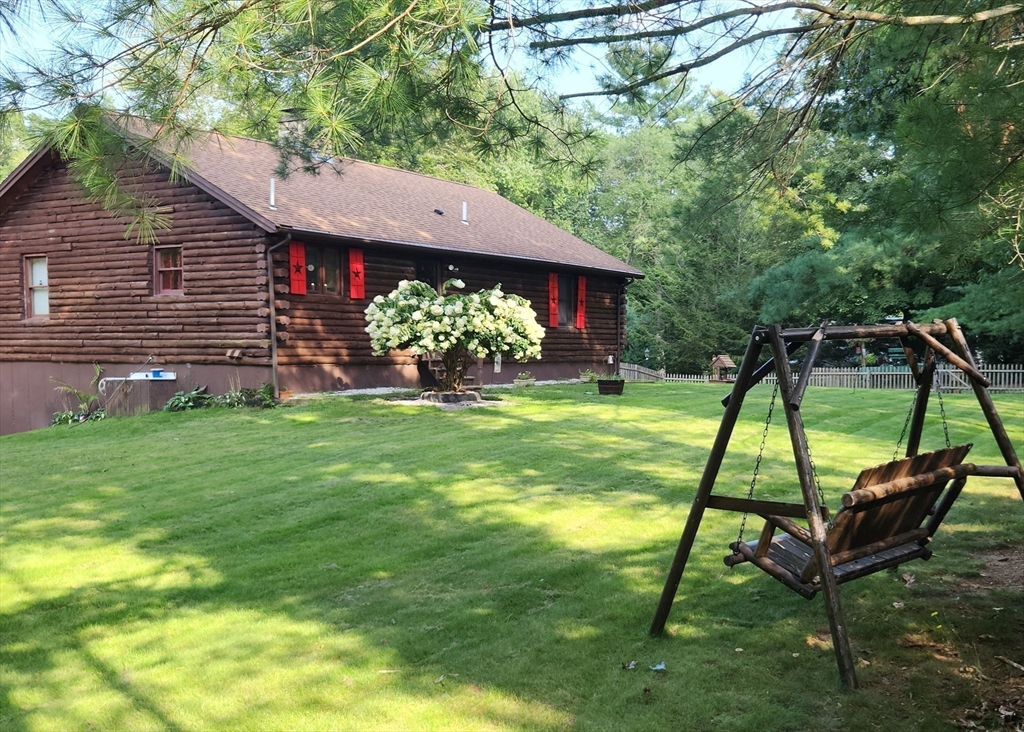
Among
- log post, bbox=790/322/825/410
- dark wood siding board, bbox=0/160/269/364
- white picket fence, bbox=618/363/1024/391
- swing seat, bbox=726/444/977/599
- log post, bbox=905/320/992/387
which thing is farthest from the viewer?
white picket fence, bbox=618/363/1024/391

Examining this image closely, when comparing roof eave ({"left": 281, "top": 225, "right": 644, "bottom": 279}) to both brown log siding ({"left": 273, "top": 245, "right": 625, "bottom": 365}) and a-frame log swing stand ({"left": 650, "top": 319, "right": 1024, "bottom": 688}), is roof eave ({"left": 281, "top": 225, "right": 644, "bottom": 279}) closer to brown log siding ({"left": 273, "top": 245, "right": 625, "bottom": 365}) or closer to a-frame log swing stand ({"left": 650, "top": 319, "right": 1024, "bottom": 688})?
brown log siding ({"left": 273, "top": 245, "right": 625, "bottom": 365})

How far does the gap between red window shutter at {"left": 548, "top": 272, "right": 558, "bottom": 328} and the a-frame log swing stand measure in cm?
1724

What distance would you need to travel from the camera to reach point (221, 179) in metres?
16.5

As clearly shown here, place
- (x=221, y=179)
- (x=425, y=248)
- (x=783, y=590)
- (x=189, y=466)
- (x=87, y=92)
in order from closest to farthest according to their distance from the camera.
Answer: (x=87, y=92), (x=783, y=590), (x=189, y=466), (x=221, y=179), (x=425, y=248)

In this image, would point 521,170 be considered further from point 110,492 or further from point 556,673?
point 556,673

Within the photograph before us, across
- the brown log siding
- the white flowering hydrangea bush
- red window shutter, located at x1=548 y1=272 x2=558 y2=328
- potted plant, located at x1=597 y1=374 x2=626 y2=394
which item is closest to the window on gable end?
the brown log siding

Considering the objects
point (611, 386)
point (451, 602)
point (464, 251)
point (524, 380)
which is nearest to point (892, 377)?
point (524, 380)

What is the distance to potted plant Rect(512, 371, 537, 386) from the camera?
19.7 metres

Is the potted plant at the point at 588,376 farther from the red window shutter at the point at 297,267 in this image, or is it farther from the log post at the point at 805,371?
the log post at the point at 805,371

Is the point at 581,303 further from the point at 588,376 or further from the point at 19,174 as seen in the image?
the point at 19,174

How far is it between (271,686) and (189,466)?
19.7 ft

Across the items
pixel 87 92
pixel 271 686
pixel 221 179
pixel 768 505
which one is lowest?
pixel 271 686

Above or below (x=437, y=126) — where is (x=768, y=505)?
below

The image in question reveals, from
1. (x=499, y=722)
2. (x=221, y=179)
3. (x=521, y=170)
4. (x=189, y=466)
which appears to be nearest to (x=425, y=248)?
(x=221, y=179)
